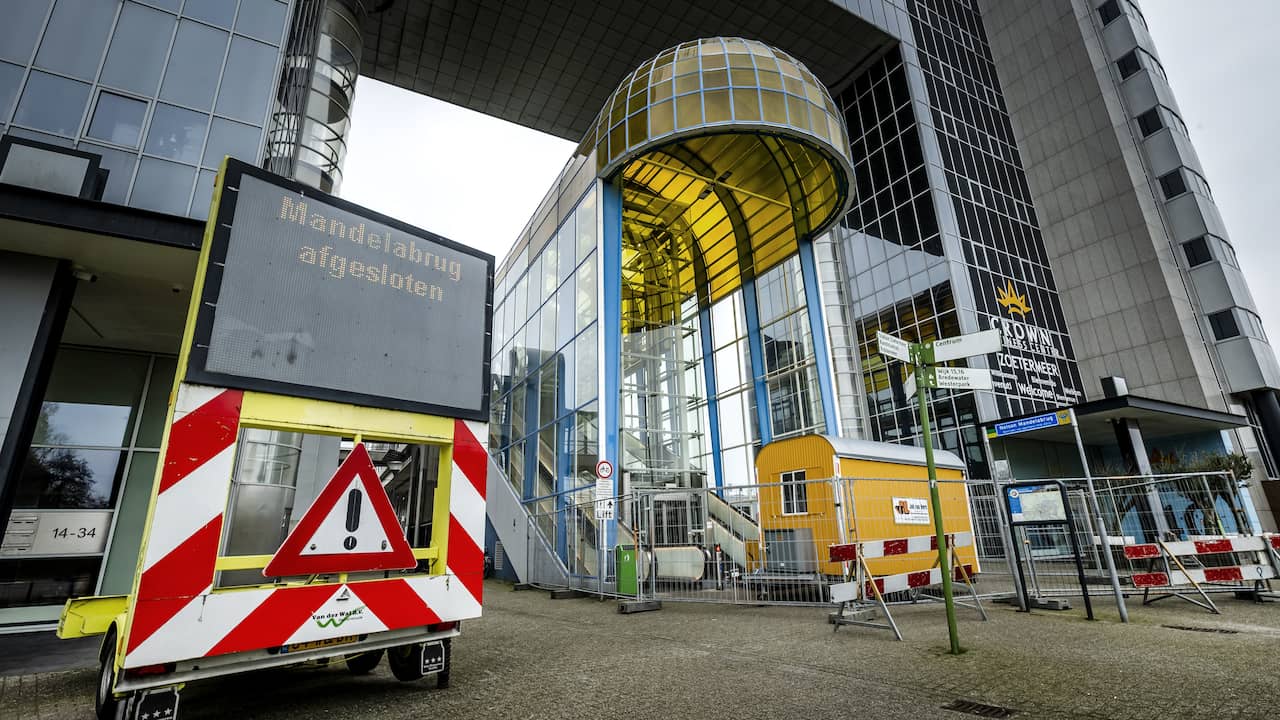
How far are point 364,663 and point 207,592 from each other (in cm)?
212

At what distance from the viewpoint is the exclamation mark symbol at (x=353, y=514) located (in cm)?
375

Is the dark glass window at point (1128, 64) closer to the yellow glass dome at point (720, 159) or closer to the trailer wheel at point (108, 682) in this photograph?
the yellow glass dome at point (720, 159)

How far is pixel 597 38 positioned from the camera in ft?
102

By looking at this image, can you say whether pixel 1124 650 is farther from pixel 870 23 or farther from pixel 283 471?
pixel 870 23

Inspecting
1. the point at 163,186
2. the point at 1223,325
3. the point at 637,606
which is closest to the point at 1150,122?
the point at 1223,325

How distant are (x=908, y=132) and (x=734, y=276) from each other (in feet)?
44.1

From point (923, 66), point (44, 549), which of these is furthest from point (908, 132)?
point (44, 549)

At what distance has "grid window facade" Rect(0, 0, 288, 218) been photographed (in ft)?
25.5

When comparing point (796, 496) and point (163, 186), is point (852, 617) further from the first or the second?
point (163, 186)

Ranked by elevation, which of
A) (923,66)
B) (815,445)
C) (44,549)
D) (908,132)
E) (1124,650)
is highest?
(923,66)

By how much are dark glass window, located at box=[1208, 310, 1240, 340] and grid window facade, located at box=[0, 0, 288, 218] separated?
39.4 meters

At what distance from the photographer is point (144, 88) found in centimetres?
841

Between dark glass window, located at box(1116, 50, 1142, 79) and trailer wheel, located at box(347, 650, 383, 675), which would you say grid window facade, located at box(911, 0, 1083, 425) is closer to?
dark glass window, located at box(1116, 50, 1142, 79)

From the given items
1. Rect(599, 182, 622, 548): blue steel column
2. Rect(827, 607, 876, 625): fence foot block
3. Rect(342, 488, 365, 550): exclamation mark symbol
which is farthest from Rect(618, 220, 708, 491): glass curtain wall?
Rect(342, 488, 365, 550): exclamation mark symbol
